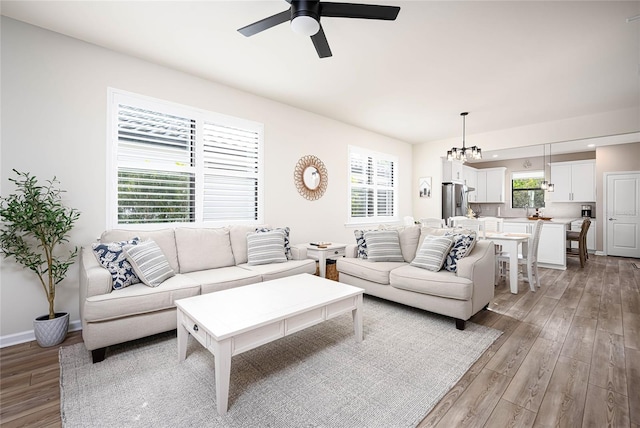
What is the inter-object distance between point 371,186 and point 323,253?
8.56 feet

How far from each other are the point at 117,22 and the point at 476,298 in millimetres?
4162

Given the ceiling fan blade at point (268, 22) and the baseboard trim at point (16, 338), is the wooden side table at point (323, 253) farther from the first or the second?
the baseboard trim at point (16, 338)

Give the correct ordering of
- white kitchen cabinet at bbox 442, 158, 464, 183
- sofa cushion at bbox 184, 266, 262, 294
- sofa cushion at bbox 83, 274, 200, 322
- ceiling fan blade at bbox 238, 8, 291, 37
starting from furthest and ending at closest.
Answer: white kitchen cabinet at bbox 442, 158, 464, 183, sofa cushion at bbox 184, 266, 262, 294, sofa cushion at bbox 83, 274, 200, 322, ceiling fan blade at bbox 238, 8, 291, 37


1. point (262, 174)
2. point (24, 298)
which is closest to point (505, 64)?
point (262, 174)

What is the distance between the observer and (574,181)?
7.28 meters

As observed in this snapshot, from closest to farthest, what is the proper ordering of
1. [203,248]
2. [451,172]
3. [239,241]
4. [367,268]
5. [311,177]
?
[203,248] < [367,268] < [239,241] < [311,177] < [451,172]

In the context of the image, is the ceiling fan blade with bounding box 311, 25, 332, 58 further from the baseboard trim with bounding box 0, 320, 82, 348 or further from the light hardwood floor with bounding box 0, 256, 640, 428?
the baseboard trim with bounding box 0, 320, 82, 348

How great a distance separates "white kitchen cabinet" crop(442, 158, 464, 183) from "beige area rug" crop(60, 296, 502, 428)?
4646 mm

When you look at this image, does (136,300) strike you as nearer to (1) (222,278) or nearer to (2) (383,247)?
(1) (222,278)

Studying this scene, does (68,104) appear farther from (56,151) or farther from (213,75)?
(213,75)

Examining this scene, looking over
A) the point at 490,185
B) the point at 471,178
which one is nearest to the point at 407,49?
the point at 471,178

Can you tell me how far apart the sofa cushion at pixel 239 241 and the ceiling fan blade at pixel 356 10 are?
251cm

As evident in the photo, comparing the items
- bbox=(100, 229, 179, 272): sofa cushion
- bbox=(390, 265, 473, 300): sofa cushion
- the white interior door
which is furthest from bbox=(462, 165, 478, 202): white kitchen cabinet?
bbox=(100, 229, 179, 272): sofa cushion

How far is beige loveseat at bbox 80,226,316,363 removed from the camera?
2125mm
